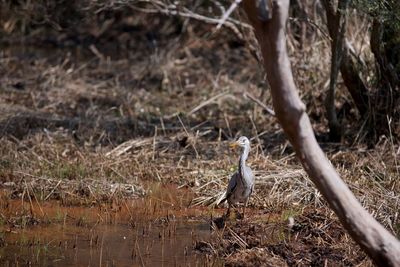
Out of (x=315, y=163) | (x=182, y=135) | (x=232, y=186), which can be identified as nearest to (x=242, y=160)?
(x=232, y=186)

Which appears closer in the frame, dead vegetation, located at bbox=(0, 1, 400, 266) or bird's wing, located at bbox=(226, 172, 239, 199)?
dead vegetation, located at bbox=(0, 1, 400, 266)

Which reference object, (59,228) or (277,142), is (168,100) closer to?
(277,142)

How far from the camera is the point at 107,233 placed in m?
7.81

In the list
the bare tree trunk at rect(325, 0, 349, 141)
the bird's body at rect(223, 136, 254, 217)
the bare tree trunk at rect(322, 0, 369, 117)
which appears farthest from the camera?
the bare tree trunk at rect(322, 0, 369, 117)

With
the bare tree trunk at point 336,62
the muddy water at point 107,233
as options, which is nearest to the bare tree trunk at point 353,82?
the bare tree trunk at point 336,62

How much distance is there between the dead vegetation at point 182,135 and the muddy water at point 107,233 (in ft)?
0.72

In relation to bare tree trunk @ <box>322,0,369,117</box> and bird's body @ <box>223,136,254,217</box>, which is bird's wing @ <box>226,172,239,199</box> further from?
bare tree trunk @ <box>322,0,369,117</box>

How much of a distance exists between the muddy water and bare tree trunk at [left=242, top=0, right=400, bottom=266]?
1.61 metres

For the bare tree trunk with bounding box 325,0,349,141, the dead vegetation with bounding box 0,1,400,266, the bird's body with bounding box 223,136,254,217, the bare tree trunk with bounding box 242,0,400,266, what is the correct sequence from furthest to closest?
1. the bare tree trunk with bounding box 325,0,349,141
2. the bird's body with bounding box 223,136,254,217
3. the dead vegetation with bounding box 0,1,400,266
4. the bare tree trunk with bounding box 242,0,400,266

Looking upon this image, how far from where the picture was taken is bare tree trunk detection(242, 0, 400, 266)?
5605mm

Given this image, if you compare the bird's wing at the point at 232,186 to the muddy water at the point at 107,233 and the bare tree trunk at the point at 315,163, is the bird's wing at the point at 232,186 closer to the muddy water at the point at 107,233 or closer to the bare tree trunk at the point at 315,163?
the muddy water at the point at 107,233

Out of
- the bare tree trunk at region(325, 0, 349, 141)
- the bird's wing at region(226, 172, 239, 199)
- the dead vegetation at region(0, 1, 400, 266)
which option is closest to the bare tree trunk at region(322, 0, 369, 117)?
the bare tree trunk at region(325, 0, 349, 141)

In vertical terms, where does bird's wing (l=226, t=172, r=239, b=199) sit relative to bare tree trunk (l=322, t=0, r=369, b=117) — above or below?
below

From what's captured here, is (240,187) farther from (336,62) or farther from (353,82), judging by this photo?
(353,82)
